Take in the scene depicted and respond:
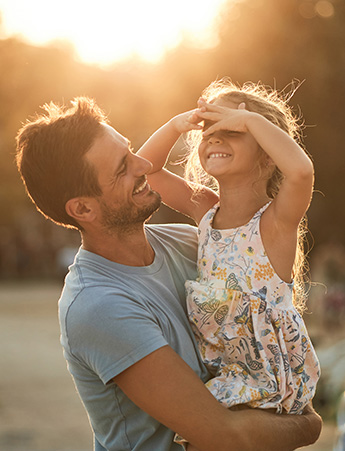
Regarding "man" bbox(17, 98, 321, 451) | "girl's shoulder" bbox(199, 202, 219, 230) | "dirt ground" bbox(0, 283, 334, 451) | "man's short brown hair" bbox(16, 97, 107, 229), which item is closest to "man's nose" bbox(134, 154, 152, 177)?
"man" bbox(17, 98, 321, 451)

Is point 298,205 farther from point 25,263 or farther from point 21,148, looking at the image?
point 25,263

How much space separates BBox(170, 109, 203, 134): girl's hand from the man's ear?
58 centimetres

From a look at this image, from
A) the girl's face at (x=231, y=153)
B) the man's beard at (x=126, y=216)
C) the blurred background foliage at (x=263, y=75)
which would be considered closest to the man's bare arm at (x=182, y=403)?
the man's beard at (x=126, y=216)

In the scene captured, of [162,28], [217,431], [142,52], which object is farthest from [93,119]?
[142,52]

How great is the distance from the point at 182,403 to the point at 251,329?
533 mm

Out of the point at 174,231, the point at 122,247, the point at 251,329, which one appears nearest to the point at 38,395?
the point at 174,231

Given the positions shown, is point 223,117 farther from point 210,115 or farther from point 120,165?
point 120,165

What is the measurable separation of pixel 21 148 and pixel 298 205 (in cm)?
125

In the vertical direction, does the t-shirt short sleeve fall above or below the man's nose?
below

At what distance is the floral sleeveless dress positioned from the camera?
3.21 meters

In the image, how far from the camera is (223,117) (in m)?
3.29

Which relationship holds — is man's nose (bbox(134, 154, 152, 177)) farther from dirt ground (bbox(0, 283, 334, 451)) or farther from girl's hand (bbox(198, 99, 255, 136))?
dirt ground (bbox(0, 283, 334, 451))

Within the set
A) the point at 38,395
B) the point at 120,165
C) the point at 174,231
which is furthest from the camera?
the point at 38,395

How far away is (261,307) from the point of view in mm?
3230
